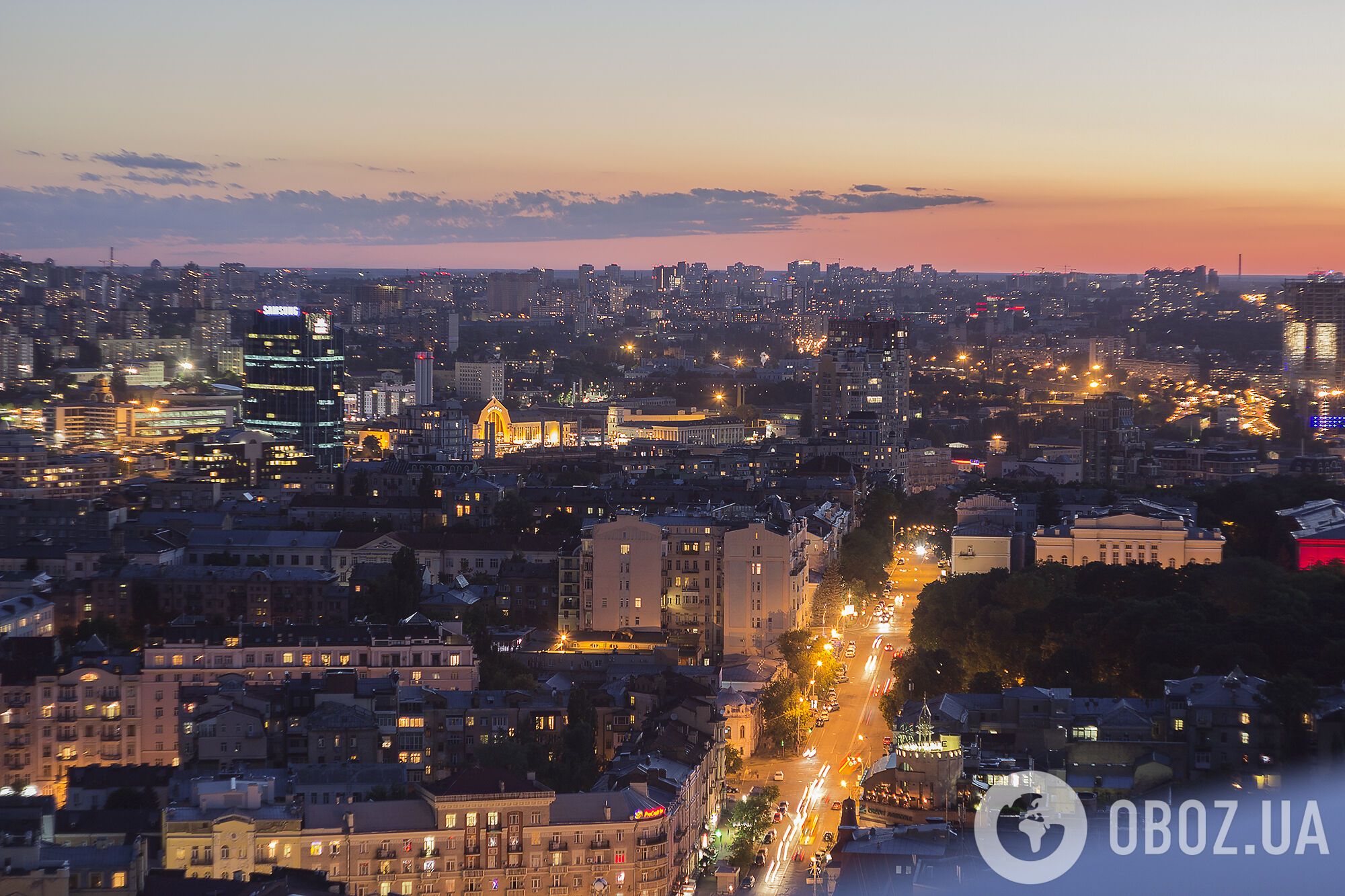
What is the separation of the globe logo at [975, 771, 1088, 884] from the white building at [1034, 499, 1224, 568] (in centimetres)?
1368

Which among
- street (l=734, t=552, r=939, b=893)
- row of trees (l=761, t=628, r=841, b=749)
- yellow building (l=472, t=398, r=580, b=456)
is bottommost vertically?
yellow building (l=472, t=398, r=580, b=456)

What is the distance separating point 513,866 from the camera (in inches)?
678

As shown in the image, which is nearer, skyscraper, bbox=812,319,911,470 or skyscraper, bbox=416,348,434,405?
skyscraper, bbox=812,319,911,470

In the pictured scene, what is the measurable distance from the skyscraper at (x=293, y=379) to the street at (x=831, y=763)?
2794cm

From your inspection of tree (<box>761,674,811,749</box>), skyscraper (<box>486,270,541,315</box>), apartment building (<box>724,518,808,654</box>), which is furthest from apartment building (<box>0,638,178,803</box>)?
skyscraper (<box>486,270,541,315</box>)

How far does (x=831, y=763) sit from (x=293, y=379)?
36978 millimetres

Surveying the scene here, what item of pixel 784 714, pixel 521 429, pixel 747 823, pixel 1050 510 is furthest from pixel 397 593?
pixel 521 429

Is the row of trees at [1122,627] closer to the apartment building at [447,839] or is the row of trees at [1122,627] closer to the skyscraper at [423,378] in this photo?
the apartment building at [447,839]

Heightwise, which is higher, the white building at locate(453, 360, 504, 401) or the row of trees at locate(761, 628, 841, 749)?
the row of trees at locate(761, 628, 841, 749)

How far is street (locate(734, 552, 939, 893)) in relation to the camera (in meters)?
18.3

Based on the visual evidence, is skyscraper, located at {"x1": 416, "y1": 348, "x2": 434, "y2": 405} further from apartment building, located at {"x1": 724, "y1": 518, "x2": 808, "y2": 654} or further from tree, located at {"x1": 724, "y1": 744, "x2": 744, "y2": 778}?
tree, located at {"x1": 724, "y1": 744, "x2": 744, "y2": 778}

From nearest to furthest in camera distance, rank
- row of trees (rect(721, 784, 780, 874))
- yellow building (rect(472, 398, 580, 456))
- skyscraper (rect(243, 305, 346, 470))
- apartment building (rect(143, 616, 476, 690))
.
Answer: row of trees (rect(721, 784, 780, 874)), apartment building (rect(143, 616, 476, 690)), skyscraper (rect(243, 305, 346, 470)), yellow building (rect(472, 398, 580, 456))

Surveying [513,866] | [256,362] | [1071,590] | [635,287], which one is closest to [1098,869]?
[513,866]

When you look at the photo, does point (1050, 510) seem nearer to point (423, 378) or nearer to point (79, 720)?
point (79, 720)
